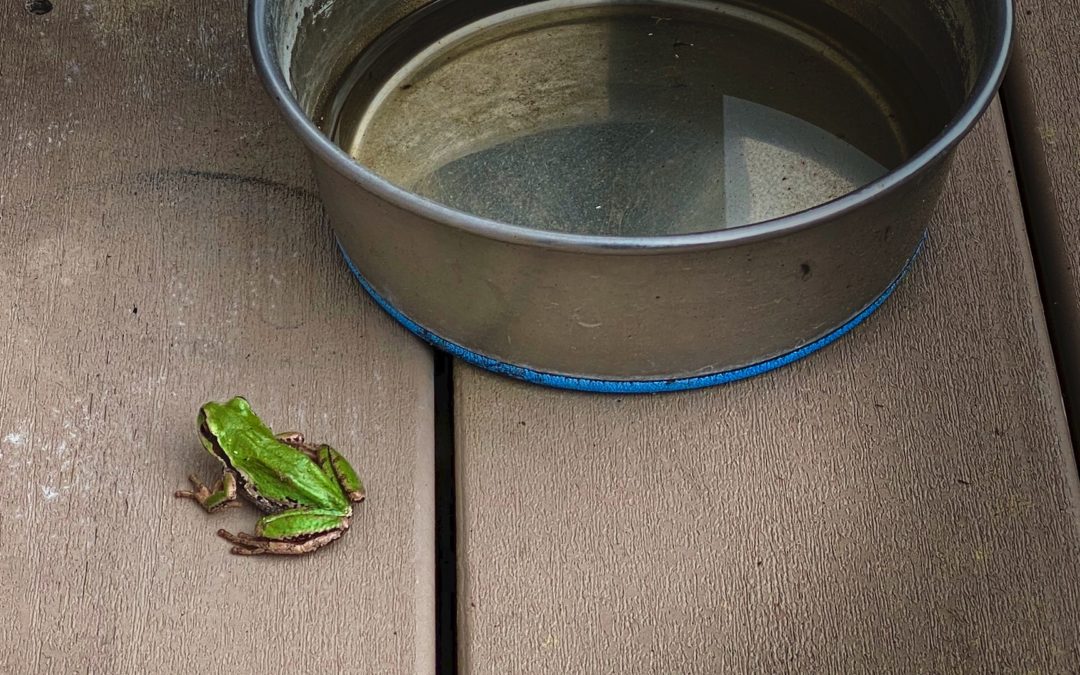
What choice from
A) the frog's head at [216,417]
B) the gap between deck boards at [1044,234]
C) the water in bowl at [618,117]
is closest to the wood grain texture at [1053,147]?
the gap between deck boards at [1044,234]

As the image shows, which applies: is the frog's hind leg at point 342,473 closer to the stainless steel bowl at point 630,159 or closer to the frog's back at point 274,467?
the frog's back at point 274,467

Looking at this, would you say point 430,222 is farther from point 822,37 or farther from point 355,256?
point 822,37

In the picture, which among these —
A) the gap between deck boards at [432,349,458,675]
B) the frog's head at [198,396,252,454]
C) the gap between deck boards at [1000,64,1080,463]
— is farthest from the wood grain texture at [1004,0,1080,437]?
the frog's head at [198,396,252,454]

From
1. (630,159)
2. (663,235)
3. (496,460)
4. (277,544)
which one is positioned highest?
(630,159)

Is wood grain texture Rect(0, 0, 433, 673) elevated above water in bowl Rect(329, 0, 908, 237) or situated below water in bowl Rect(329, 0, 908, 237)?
below

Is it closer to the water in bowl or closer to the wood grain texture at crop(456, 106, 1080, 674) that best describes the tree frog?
the wood grain texture at crop(456, 106, 1080, 674)

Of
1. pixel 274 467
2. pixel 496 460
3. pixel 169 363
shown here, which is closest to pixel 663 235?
pixel 496 460

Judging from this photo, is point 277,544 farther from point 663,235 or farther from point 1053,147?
point 1053,147
